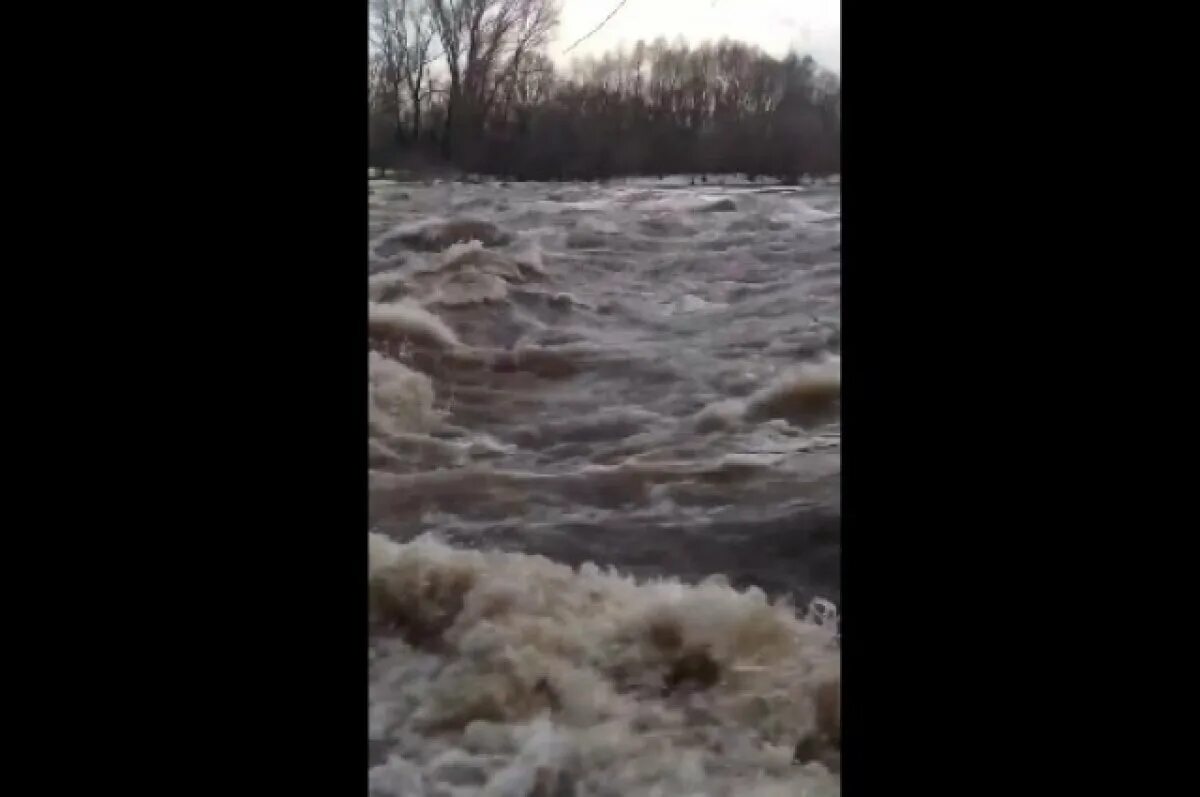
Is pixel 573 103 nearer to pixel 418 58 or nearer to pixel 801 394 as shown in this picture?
pixel 418 58

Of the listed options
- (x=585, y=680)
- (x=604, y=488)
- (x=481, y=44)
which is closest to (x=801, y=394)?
(x=604, y=488)

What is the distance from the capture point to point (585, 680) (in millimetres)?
1300

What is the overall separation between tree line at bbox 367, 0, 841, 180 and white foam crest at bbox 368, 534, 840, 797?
578 millimetres

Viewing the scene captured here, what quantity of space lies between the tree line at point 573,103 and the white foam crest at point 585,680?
58cm

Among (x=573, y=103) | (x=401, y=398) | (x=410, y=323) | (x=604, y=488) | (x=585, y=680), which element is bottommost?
(x=585, y=680)

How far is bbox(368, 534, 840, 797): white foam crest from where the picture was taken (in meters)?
1.27

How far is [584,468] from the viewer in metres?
1.37

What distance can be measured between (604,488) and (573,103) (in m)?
0.56

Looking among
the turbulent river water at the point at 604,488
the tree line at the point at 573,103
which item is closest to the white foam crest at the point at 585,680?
the turbulent river water at the point at 604,488

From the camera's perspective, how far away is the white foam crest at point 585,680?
50.0 inches

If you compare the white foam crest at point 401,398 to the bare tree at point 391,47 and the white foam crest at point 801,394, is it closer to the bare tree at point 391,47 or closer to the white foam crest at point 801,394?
the bare tree at point 391,47
